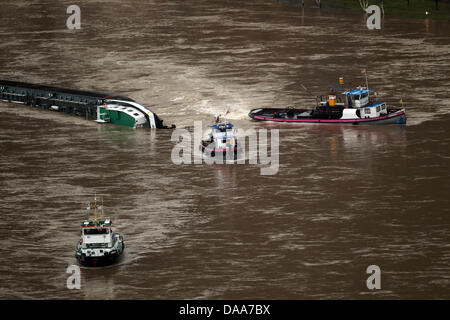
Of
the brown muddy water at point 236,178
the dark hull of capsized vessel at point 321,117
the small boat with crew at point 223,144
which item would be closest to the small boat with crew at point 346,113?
the dark hull of capsized vessel at point 321,117

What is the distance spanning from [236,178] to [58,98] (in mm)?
29516

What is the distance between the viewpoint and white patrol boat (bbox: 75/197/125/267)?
2128 inches

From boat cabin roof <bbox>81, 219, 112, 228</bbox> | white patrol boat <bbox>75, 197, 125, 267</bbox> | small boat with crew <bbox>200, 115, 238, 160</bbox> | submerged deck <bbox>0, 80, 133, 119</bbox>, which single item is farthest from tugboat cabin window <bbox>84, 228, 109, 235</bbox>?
submerged deck <bbox>0, 80, 133, 119</bbox>

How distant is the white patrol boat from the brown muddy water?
0.58 meters

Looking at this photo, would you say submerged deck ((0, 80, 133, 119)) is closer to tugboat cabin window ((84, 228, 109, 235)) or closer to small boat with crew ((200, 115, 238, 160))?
small boat with crew ((200, 115, 238, 160))

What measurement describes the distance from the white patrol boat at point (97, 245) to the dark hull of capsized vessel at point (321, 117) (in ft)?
108

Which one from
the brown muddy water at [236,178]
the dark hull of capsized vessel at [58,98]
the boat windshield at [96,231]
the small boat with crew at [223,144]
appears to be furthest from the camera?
the dark hull of capsized vessel at [58,98]

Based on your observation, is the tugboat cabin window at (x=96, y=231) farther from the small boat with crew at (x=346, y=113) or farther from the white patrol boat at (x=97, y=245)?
the small boat with crew at (x=346, y=113)

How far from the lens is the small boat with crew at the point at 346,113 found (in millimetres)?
84625

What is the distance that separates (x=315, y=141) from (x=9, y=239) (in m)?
28.4

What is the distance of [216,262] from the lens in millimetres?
54844

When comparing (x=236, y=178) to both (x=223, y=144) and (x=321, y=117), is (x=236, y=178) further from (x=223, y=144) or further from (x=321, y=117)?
(x=321, y=117)

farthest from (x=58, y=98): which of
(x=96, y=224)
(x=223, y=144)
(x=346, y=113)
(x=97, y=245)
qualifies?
(x=97, y=245)

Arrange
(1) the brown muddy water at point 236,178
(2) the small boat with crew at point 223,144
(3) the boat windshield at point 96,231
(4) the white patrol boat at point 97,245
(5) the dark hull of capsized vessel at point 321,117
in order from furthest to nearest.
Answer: (5) the dark hull of capsized vessel at point 321,117
(2) the small boat with crew at point 223,144
(3) the boat windshield at point 96,231
(4) the white patrol boat at point 97,245
(1) the brown muddy water at point 236,178
